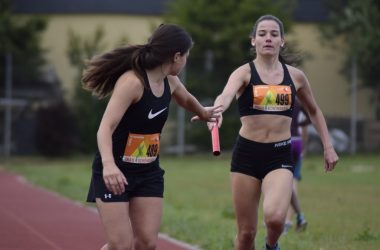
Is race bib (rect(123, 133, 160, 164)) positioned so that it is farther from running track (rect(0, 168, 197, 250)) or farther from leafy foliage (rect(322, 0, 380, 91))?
leafy foliage (rect(322, 0, 380, 91))

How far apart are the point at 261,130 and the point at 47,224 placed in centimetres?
665

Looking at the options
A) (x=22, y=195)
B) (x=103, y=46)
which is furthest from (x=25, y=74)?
(x=22, y=195)

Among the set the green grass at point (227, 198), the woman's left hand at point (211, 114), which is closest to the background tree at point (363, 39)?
the green grass at point (227, 198)

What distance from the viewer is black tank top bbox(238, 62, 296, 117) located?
26.6 feet

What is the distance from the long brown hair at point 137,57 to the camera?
7.02m

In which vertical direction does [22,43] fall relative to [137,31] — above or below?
below

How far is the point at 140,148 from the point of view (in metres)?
7.03

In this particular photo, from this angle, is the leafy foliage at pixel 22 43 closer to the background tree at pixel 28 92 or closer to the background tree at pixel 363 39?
the background tree at pixel 28 92

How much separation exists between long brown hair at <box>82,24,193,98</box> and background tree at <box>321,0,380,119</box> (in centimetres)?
2864

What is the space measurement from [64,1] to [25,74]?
209 inches

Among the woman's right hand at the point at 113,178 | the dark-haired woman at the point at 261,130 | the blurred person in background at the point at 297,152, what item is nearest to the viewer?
the woman's right hand at the point at 113,178

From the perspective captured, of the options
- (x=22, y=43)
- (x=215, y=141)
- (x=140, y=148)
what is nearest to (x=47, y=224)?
(x=215, y=141)

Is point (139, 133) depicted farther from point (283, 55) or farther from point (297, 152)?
point (297, 152)

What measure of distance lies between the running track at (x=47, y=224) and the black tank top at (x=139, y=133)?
13.3ft
